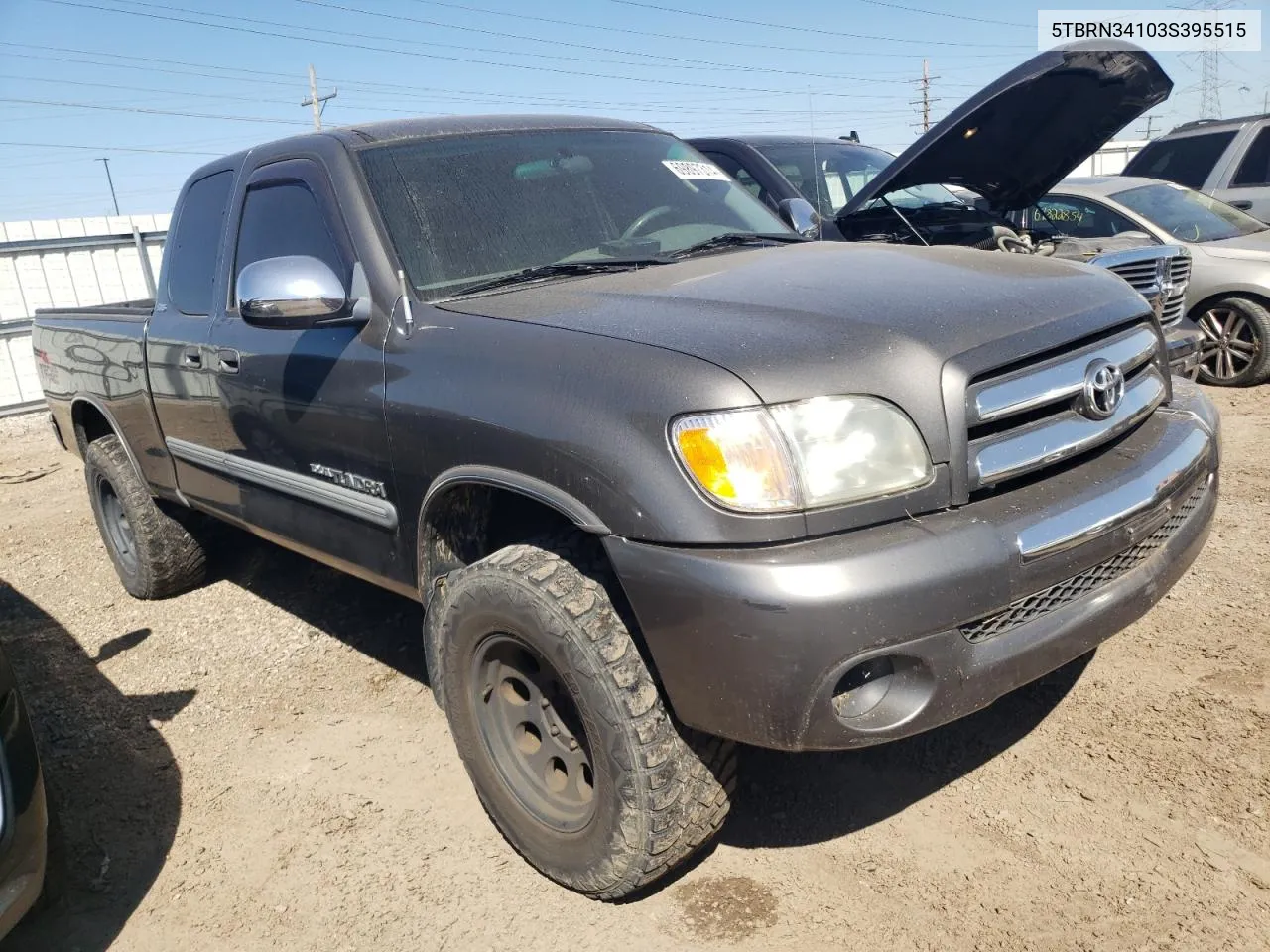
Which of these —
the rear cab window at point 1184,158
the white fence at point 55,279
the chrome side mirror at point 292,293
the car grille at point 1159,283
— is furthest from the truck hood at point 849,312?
the white fence at point 55,279

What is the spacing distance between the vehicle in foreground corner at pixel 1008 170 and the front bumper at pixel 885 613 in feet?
9.82

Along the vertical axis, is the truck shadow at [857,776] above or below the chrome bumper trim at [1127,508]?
below

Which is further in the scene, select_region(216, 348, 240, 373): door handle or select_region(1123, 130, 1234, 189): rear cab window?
select_region(1123, 130, 1234, 189): rear cab window

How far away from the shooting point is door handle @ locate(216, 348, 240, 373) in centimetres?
344

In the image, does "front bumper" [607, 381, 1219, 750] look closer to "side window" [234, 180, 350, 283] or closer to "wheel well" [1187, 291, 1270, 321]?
"side window" [234, 180, 350, 283]

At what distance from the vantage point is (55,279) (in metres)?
11.2

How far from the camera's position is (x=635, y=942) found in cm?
233

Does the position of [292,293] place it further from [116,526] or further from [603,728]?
[116,526]

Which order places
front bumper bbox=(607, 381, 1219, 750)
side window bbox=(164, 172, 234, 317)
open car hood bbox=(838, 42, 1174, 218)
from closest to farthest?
front bumper bbox=(607, 381, 1219, 750) → side window bbox=(164, 172, 234, 317) → open car hood bbox=(838, 42, 1174, 218)

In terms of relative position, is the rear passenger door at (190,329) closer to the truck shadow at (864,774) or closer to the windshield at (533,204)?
the windshield at (533,204)

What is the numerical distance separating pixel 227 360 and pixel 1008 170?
4295 mm

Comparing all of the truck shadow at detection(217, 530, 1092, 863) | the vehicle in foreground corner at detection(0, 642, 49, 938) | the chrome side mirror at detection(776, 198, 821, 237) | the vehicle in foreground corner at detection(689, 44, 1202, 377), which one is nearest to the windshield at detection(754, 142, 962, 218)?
the vehicle in foreground corner at detection(689, 44, 1202, 377)

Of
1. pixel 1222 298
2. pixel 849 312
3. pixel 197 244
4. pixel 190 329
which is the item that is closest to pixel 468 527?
pixel 849 312

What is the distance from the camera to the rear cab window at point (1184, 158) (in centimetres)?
946
